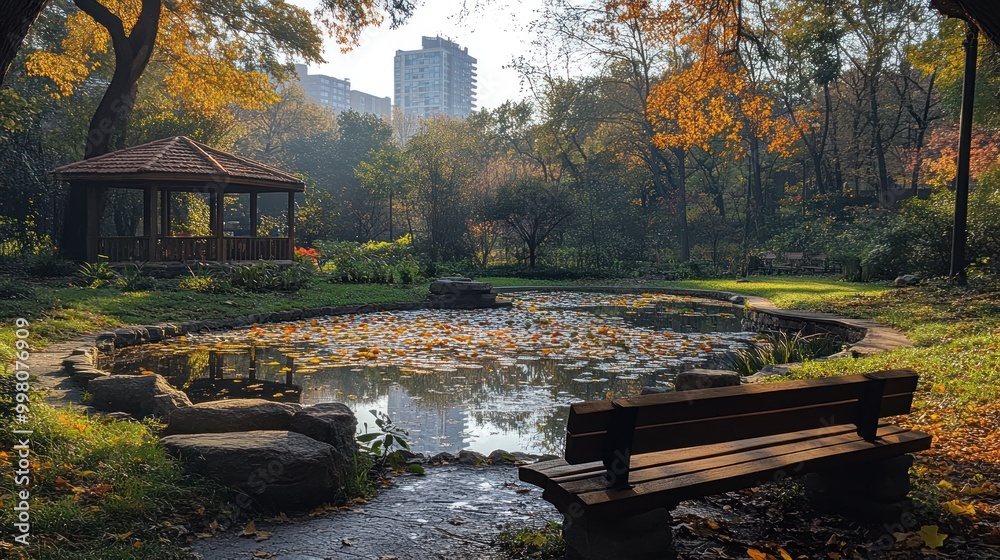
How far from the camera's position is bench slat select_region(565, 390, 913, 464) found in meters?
2.59

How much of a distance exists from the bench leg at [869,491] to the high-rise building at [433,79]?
139 metres

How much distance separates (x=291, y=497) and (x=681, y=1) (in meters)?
10.0

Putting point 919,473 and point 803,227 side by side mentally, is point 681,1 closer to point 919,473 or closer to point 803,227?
point 919,473

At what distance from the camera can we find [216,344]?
9758 mm

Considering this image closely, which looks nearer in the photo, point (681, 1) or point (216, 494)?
point (216, 494)

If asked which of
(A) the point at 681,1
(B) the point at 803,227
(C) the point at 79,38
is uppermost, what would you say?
(C) the point at 79,38

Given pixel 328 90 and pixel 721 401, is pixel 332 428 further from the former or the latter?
pixel 328 90

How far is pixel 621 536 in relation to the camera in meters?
2.72

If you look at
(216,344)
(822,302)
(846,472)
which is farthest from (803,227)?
(846,472)

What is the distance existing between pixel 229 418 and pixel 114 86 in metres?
17.9

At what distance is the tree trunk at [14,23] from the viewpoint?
3383 millimetres

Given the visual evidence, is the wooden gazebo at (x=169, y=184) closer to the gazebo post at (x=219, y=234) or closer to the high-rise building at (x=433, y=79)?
the gazebo post at (x=219, y=234)

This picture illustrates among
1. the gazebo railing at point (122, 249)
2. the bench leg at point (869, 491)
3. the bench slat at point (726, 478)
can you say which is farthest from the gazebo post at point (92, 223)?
the bench leg at point (869, 491)

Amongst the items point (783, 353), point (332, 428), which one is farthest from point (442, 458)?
point (783, 353)
